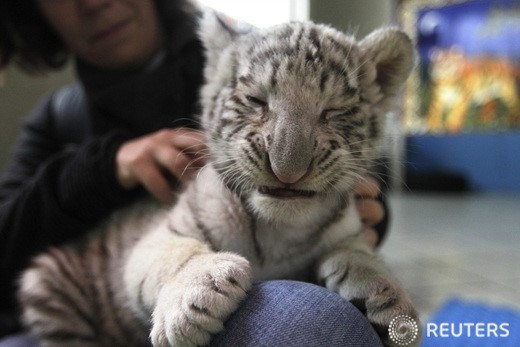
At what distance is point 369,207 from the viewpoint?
0.95 meters

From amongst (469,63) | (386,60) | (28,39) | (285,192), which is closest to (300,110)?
(285,192)

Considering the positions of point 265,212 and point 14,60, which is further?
point 14,60

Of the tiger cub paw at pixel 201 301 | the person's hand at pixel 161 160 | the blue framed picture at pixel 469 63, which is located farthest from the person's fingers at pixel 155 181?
the blue framed picture at pixel 469 63

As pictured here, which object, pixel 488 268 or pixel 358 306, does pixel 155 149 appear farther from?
pixel 488 268

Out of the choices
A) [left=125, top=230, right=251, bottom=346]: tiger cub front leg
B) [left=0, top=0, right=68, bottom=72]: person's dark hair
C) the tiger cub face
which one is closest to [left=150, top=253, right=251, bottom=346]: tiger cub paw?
[left=125, top=230, right=251, bottom=346]: tiger cub front leg

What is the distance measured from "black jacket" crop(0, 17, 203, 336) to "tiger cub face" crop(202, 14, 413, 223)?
25cm

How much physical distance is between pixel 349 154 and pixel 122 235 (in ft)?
1.69

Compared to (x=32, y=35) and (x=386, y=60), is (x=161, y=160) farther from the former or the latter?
(x=32, y=35)

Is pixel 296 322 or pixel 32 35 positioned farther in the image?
pixel 32 35

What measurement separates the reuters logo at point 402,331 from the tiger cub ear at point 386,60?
0.32 m

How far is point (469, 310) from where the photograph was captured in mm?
1094

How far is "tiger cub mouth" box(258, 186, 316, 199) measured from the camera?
0.67 metres

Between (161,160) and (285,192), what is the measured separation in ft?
1.05

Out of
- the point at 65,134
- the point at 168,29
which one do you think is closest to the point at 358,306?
the point at 168,29
